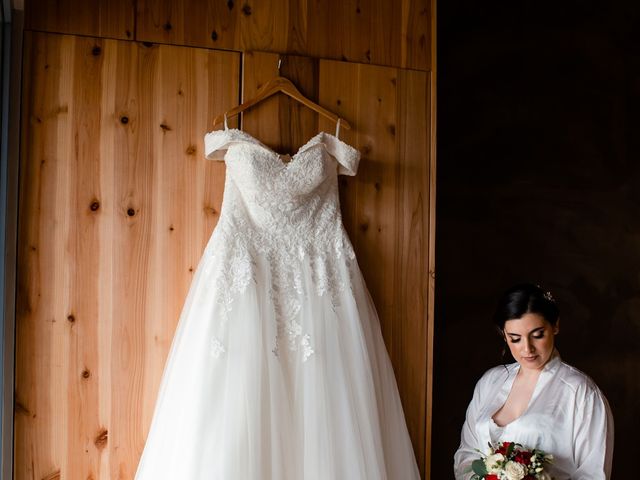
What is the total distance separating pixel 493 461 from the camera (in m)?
2.08

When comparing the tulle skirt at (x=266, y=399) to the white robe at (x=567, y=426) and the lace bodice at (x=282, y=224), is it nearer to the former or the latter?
the lace bodice at (x=282, y=224)

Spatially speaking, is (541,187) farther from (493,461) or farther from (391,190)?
(493,461)

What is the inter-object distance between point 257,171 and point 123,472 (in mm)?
1057

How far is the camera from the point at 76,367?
2184 mm

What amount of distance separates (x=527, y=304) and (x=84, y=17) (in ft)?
5.59

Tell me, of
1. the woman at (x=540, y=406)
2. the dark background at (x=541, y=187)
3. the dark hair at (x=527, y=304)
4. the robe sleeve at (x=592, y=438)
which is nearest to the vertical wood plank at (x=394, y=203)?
the woman at (x=540, y=406)

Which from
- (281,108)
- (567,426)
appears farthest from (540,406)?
(281,108)

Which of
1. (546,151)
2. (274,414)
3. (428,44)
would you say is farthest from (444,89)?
(274,414)

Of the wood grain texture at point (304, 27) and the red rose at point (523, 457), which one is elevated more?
the wood grain texture at point (304, 27)

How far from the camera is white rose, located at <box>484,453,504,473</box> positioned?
2.06 metres

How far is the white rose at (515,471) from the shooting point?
1992mm

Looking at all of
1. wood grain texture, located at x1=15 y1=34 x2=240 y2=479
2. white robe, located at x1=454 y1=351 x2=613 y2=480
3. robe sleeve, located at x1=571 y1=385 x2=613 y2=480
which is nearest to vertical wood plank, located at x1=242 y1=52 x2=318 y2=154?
wood grain texture, located at x1=15 y1=34 x2=240 y2=479

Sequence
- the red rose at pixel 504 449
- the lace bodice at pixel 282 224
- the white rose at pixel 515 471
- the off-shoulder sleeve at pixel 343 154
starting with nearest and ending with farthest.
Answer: the white rose at pixel 515 471
the red rose at pixel 504 449
the lace bodice at pixel 282 224
the off-shoulder sleeve at pixel 343 154

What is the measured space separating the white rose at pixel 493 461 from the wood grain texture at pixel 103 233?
1.07m
